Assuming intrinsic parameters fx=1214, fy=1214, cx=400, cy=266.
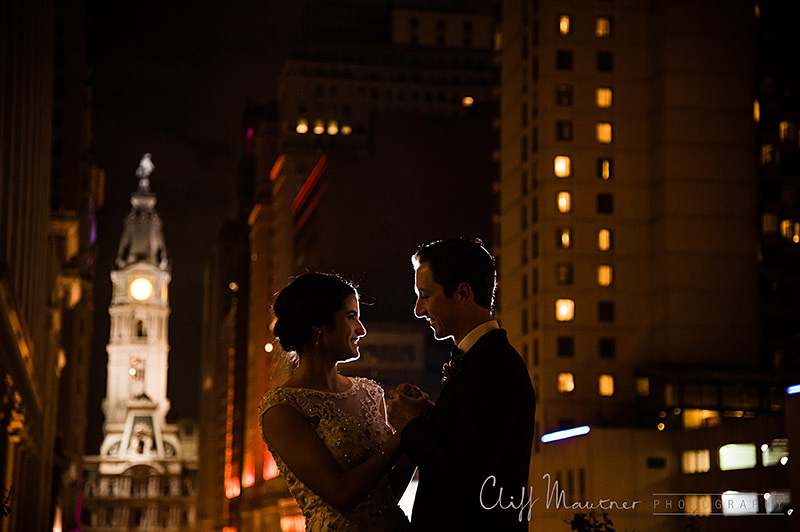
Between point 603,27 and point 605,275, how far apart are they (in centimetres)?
1622

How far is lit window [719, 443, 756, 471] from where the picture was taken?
192ft

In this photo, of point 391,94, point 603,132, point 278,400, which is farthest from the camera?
point 391,94

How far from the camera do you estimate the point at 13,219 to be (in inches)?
1523

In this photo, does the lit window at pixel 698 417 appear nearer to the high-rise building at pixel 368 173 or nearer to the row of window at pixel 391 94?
the high-rise building at pixel 368 173

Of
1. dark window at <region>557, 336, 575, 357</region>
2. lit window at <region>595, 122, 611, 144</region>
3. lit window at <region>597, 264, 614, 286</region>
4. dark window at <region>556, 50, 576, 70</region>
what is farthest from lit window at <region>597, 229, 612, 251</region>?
dark window at <region>556, 50, 576, 70</region>

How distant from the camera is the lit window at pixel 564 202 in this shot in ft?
251

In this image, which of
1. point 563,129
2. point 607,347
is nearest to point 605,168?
point 563,129

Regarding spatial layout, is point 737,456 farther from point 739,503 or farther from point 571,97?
point 571,97

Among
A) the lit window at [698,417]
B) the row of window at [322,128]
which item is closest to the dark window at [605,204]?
the lit window at [698,417]

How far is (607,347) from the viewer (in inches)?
2965

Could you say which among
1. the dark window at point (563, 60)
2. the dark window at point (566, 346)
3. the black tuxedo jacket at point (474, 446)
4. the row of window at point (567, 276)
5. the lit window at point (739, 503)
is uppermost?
the dark window at point (563, 60)

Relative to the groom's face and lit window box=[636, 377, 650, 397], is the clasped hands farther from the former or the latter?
lit window box=[636, 377, 650, 397]

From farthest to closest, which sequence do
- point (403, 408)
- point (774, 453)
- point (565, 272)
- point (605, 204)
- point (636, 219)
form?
point (636, 219), point (605, 204), point (565, 272), point (774, 453), point (403, 408)

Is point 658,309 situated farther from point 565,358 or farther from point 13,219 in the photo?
point 13,219
